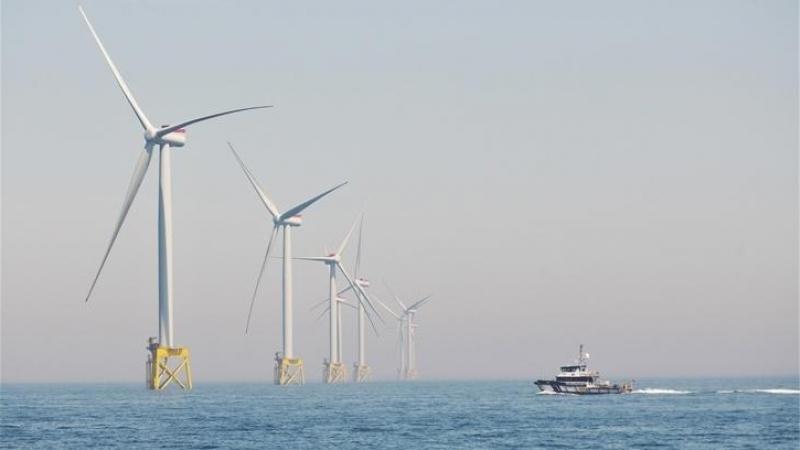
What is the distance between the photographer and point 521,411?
597 ft

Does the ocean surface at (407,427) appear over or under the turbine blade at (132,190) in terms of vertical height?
under

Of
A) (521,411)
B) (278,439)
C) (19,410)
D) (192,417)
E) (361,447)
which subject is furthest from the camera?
(19,410)

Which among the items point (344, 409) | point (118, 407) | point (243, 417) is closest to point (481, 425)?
point (243, 417)

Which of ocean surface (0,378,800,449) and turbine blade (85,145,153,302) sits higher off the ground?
turbine blade (85,145,153,302)

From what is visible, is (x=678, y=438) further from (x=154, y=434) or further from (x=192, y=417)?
(x=192, y=417)

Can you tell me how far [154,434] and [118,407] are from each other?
70.6 m

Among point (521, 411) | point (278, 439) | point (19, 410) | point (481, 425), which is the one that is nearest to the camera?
point (278, 439)

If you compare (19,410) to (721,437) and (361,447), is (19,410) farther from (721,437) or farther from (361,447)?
(721,437)

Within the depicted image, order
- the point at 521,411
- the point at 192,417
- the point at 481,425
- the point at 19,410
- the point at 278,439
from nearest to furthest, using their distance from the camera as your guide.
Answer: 1. the point at 278,439
2. the point at 481,425
3. the point at 192,417
4. the point at 521,411
5. the point at 19,410

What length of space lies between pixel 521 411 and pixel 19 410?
72264 mm

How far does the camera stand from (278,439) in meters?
122

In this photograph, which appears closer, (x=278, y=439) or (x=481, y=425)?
(x=278, y=439)

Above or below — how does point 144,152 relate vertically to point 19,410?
above

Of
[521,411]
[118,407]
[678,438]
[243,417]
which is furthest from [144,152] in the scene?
[678,438]
